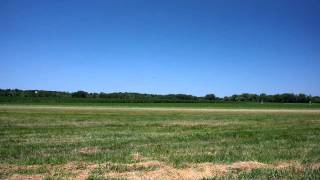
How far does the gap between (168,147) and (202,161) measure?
12.9 ft

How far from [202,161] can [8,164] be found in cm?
639

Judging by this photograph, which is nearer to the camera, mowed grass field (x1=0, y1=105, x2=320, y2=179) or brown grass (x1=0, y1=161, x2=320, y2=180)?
brown grass (x1=0, y1=161, x2=320, y2=180)

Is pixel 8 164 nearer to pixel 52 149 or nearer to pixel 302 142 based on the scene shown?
pixel 52 149

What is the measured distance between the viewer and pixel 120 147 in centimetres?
1877

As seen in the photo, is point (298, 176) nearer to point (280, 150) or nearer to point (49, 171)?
point (280, 150)

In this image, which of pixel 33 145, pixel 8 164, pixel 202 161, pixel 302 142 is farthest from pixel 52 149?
pixel 302 142

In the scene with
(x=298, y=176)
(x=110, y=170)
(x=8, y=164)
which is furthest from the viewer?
(x=8, y=164)

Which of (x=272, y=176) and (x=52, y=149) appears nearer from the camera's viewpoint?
(x=272, y=176)

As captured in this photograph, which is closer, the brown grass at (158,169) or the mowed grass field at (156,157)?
the brown grass at (158,169)

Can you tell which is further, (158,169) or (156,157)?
(156,157)

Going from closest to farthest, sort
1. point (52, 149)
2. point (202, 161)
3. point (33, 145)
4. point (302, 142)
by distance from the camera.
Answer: point (202, 161) → point (52, 149) → point (33, 145) → point (302, 142)

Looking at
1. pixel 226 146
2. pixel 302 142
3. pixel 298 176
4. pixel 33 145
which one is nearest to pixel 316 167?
pixel 298 176

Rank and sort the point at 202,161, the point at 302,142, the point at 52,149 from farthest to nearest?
the point at 302,142, the point at 52,149, the point at 202,161

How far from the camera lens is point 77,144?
19562mm
